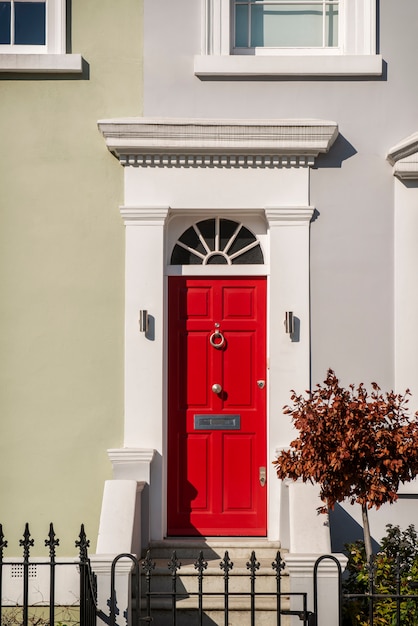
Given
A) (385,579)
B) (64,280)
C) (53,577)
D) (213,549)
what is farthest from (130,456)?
(385,579)

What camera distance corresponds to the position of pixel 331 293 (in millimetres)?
8719

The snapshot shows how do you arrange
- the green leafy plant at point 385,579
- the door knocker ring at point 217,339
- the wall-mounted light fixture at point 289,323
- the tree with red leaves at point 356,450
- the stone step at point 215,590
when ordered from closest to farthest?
the green leafy plant at point 385,579
the tree with red leaves at point 356,450
the stone step at point 215,590
the wall-mounted light fixture at point 289,323
the door knocker ring at point 217,339

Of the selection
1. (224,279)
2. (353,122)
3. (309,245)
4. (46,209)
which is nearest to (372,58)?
(353,122)

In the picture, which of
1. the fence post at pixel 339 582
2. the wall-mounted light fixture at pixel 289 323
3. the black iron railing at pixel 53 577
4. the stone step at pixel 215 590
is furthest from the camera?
the wall-mounted light fixture at pixel 289 323

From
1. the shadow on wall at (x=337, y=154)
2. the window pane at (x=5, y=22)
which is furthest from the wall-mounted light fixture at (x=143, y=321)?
the window pane at (x=5, y=22)

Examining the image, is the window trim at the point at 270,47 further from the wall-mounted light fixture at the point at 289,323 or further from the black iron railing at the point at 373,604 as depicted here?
the black iron railing at the point at 373,604

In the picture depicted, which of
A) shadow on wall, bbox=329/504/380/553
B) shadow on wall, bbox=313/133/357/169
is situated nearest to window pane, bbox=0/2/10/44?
shadow on wall, bbox=313/133/357/169

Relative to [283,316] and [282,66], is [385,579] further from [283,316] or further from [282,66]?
[282,66]

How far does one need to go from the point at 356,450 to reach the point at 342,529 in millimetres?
1670

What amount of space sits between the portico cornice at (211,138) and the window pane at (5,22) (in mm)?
1353

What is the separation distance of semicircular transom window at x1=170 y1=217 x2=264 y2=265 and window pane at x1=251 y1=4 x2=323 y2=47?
1737mm

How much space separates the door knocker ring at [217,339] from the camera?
29.0 ft

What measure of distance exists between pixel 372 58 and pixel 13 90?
327 cm

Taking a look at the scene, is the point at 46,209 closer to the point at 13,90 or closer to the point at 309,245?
the point at 13,90
